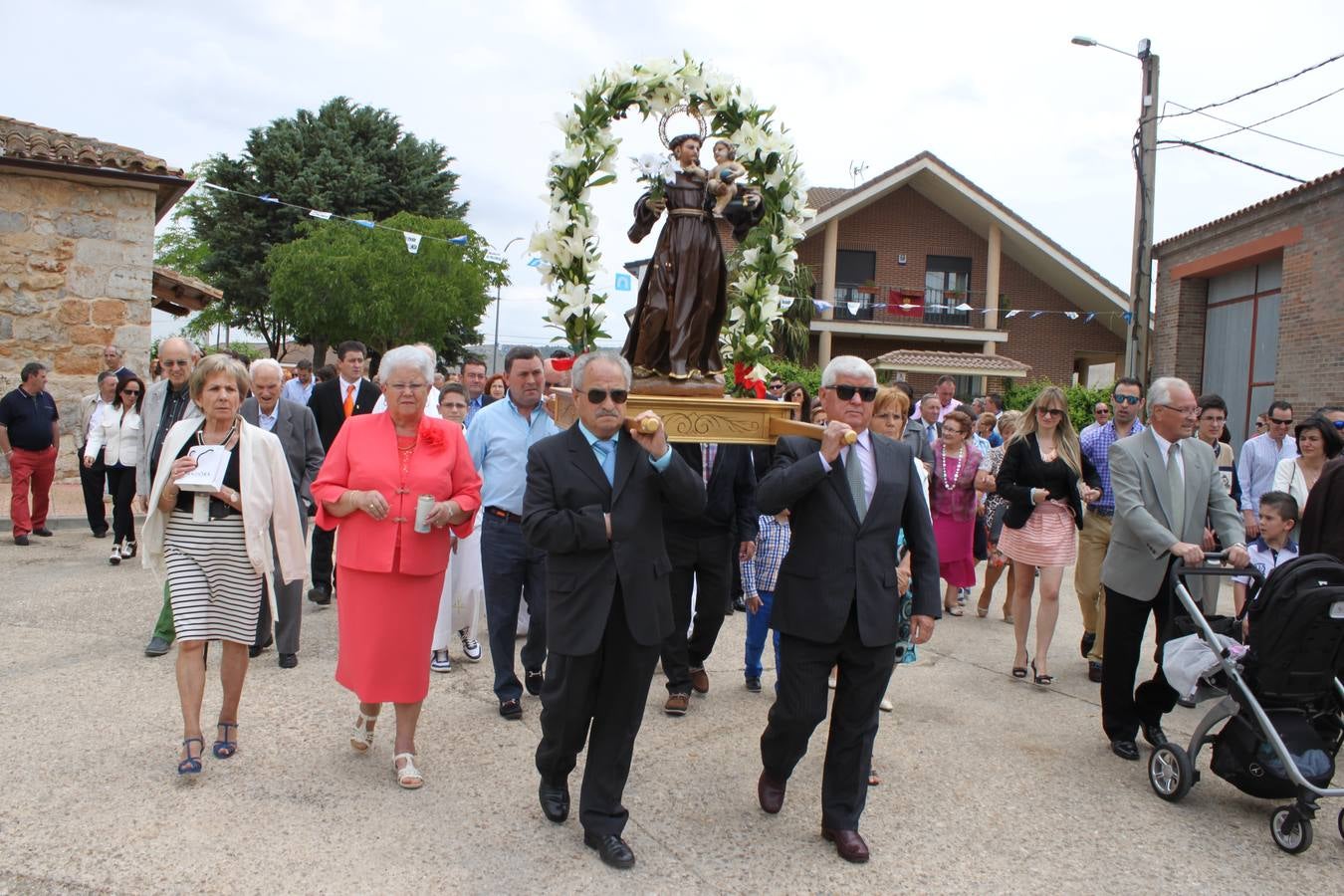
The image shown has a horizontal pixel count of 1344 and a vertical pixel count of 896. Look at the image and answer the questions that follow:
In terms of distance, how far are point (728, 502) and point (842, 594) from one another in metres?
2.04

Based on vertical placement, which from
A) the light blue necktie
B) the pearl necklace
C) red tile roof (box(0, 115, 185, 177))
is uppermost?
red tile roof (box(0, 115, 185, 177))

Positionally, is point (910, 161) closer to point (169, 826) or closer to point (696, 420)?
point (696, 420)

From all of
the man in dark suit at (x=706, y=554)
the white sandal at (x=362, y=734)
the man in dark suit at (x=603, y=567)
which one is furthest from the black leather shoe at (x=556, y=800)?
the man in dark suit at (x=706, y=554)

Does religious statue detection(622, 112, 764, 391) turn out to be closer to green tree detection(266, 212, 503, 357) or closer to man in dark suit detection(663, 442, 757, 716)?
man in dark suit detection(663, 442, 757, 716)

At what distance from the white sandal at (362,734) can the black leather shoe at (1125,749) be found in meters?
3.81

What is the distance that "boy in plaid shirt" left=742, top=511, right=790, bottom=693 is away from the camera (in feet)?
19.5

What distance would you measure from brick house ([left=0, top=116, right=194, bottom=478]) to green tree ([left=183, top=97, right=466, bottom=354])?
1813 cm

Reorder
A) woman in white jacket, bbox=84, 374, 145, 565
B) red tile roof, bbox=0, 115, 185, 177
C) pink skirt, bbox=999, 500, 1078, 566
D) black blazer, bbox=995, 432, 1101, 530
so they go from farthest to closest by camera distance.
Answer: red tile roof, bbox=0, 115, 185, 177
woman in white jacket, bbox=84, 374, 145, 565
black blazer, bbox=995, 432, 1101, 530
pink skirt, bbox=999, 500, 1078, 566

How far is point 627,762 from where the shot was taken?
3.91 meters

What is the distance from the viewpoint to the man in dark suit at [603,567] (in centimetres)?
374

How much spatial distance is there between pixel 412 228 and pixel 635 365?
27.1 m

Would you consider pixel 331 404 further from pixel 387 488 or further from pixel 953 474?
pixel 953 474

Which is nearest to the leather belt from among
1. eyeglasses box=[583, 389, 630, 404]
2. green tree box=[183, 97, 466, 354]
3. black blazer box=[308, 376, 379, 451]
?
eyeglasses box=[583, 389, 630, 404]

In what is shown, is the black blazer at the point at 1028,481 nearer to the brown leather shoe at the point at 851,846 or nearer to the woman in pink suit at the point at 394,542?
the brown leather shoe at the point at 851,846
